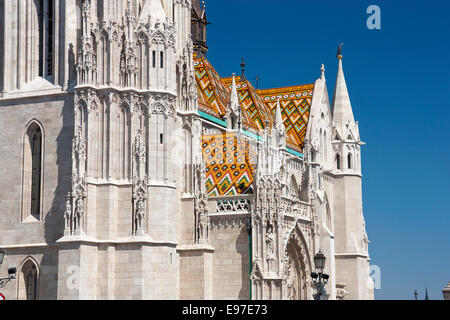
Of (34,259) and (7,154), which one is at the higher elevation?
(7,154)

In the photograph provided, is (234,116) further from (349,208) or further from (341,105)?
(341,105)

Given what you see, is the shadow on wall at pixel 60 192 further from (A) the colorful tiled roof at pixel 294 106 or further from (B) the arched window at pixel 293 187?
(A) the colorful tiled roof at pixel 294 106

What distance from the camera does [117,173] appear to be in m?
35.2

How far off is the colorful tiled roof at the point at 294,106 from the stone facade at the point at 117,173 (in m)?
13.4

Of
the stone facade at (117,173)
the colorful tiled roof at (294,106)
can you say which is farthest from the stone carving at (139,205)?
the colorful tiled roof at (294,106)

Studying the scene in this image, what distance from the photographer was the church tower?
182 feet

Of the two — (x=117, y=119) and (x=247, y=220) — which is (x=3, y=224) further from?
(x=247, y=220)

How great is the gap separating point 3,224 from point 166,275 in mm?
7445

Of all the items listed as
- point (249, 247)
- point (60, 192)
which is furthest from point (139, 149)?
point (249, 247)

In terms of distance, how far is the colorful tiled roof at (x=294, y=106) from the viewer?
2163 inches

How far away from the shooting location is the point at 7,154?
37000 mm

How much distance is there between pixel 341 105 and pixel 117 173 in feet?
89.1
